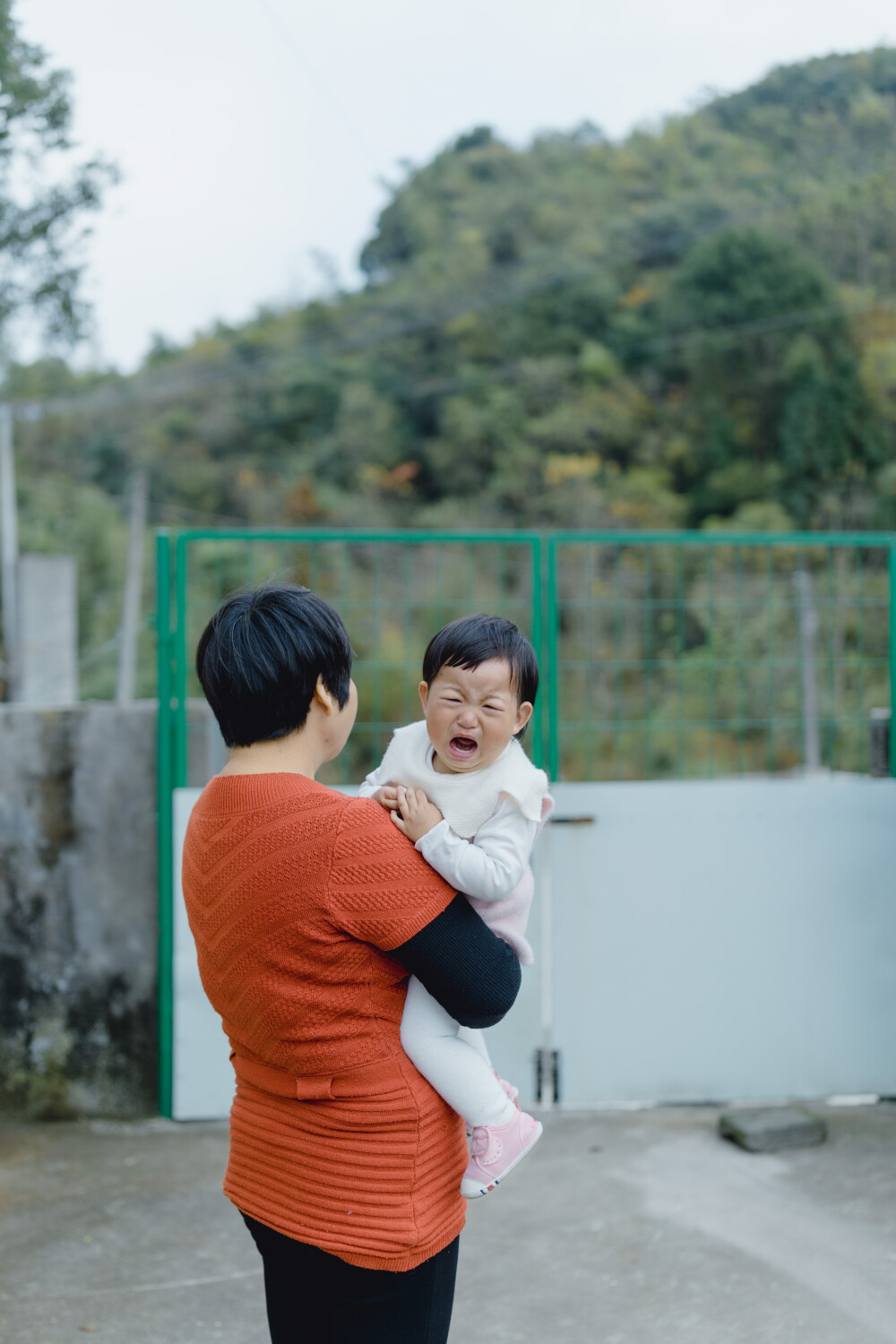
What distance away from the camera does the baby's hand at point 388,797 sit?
1214mm

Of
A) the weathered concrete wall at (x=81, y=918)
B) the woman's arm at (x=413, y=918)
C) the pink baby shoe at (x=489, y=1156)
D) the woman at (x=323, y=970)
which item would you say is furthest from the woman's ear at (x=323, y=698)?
the weathered concrete wall at (x=81, y=918)

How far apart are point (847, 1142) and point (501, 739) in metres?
2.52

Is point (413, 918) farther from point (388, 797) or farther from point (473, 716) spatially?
point (473, 716)

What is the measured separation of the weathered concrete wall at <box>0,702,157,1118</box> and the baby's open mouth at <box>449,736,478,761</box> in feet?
7.33

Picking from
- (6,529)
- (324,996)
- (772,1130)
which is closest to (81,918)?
(772,1130)

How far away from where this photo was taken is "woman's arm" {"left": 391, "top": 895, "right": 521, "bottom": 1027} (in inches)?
42.4

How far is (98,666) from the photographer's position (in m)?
19.7

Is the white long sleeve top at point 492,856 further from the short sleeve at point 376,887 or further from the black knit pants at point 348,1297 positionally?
the black knit pants at point 348,1297

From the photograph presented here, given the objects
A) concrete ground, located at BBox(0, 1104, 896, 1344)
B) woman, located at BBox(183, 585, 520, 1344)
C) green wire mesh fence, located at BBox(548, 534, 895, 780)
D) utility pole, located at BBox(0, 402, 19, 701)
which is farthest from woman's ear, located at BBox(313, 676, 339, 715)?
utility pole, located at BBox(0, 402, 19, 701)

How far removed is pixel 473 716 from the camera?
1.31m

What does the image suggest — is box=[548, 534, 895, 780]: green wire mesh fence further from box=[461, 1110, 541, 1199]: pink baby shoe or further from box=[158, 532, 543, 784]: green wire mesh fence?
box=[461, 1110, 541, 1199]: pink baby shoe

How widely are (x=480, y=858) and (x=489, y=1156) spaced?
39cm

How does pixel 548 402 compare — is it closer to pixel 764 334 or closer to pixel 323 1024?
pixel 764 334

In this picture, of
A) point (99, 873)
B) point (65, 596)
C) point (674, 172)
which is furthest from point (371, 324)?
point (99, 873)
